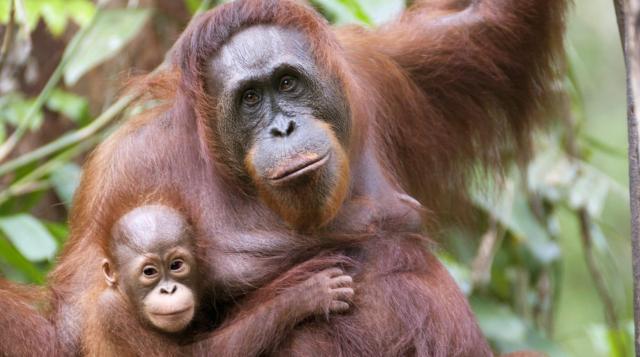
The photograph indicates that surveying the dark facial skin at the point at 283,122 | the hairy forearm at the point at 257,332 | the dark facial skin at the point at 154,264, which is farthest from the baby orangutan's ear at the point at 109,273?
the dark facial skin at the point at 283,122

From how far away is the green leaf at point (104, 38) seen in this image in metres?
4.30

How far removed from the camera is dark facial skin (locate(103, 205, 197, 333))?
2.83 m

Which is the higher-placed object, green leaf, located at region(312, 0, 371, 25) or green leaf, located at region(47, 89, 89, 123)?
green leaf, located at region(312, 0, 371, 25)

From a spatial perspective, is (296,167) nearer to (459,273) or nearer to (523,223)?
(459,273)

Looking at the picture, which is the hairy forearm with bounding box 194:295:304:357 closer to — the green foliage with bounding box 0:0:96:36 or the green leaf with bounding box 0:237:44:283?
the green leaf with bounding box 0:237:44:283

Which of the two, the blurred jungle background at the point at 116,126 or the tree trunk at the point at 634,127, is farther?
the blurred jungle background at the point at 116,126

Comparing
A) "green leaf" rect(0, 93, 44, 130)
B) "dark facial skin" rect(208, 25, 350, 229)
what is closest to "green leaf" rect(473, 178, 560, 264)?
"dark facial skin" rect(208, 25, 350, 229)

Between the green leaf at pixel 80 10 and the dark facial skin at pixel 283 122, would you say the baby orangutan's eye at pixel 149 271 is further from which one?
the green leaf at pixel 80 10

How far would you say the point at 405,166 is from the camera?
3.68m

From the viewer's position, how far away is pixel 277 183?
2.87m

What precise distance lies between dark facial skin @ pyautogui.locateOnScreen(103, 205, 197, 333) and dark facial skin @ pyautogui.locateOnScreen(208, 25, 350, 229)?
0.28 m

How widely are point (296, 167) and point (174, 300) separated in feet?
1.63

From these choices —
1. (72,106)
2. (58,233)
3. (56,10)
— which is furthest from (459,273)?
(56,10)

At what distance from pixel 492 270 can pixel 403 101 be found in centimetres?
193
